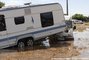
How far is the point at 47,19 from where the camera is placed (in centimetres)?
1541

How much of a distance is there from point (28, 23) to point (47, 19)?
1.90 m

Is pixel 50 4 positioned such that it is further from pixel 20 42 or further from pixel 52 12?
pixel 20 42

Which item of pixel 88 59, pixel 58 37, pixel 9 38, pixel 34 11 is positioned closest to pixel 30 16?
pixel 34 11

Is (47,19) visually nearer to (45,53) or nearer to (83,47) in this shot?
(83,47)

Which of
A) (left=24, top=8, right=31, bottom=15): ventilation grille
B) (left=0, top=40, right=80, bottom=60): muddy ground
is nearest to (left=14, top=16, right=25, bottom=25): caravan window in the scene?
(left=24, top=8, right=31, bottom=15): ventilation grille

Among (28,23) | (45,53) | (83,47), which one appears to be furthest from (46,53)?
(83,47)

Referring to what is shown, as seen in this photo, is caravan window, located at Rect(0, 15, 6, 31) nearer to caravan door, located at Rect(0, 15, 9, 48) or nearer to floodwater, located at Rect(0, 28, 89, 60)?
caravan door, located at Rect(0, 15, 9, 48)

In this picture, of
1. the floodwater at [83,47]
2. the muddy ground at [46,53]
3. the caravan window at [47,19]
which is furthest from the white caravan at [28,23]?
the floodwater at [83,47]

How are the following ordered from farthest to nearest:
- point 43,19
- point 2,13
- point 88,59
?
point 43,19
point 2,13
point 88,59

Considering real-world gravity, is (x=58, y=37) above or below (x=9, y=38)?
below

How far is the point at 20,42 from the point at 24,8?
255 centimetres

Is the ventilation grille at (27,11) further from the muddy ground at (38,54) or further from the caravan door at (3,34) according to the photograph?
the muddy ground at (38,54)

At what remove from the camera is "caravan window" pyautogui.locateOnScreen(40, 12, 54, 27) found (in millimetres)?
15120

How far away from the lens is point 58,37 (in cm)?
1822
